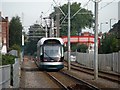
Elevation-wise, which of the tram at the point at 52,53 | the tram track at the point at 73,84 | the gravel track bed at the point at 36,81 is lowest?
the gravel track bed at the point at 36,81

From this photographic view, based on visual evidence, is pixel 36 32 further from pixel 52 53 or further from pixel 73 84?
pixel 73 84

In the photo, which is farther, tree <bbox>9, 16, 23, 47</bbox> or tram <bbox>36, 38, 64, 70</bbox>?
tree <bbox>9, 16, 23, 47</bbox>

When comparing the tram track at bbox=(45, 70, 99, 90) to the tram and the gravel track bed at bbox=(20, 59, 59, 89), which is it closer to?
the gravel track bed at bbox=(20, 59, 59, 89)

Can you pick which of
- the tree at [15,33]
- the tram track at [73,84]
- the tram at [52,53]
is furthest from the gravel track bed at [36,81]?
A: the tree at [15,33]

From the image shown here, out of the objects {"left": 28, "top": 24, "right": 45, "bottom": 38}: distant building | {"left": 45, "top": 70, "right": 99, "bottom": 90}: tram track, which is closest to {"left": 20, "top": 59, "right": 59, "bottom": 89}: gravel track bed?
{"left": 45, "top": 70, "right": 99, "bottom": 90}: tram track

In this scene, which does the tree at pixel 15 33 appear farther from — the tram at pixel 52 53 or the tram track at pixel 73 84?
the tram track at pixel 73 84

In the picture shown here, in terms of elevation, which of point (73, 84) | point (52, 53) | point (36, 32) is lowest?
point (73, 84)

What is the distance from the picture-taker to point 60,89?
74.1 feet

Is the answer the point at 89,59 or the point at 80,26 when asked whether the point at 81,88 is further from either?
the point at 80,26

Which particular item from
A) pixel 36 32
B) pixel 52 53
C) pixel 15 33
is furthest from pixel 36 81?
pixel 36 32

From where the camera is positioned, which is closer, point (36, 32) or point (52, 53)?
point (52, 53)

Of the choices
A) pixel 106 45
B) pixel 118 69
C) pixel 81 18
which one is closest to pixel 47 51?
pixel 118 69

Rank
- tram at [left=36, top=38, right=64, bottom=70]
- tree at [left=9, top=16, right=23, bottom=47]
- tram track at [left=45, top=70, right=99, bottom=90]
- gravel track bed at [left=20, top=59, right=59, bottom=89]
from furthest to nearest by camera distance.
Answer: tree at [left=9, top=16, right=23, bottom=47]
tram at [left=36, top=38, right=64, bottom=70]
gravel track bed at [left=20, top=59, right=59, bottom=89]
tram track at [left=45, top=70, right=99, bottom=90]

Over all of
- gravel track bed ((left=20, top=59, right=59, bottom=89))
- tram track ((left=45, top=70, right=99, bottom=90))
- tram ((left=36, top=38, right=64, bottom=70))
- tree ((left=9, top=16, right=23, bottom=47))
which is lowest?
gravel track bed ((left=20, top=59, right=59, bottom=89))
